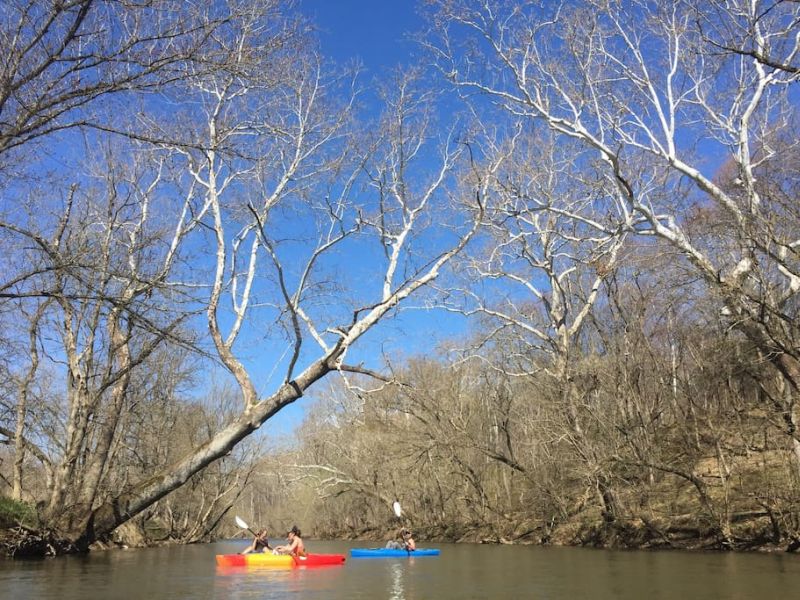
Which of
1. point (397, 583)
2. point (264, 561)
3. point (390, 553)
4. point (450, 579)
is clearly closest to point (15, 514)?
point (264, 561)

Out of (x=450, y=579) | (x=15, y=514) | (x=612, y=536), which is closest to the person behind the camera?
(x=450, y=579)

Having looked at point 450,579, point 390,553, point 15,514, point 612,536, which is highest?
point 15,514

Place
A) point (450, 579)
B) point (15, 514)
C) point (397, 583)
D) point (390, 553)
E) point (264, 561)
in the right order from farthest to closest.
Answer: point (390, 553), point (264, 561), point (15, 514), point (450, 579), point (397, 583)

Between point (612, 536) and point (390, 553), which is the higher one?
point (612, 536)

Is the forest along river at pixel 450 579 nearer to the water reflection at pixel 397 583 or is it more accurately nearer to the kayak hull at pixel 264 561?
the water reflection at pixel 397 583

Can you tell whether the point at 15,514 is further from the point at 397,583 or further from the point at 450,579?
the point at 450,579

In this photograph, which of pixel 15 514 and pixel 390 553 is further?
pixel 390 553

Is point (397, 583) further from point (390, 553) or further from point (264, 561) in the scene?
point (390, 553)

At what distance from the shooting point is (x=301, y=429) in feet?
160

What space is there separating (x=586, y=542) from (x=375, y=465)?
1376 cm

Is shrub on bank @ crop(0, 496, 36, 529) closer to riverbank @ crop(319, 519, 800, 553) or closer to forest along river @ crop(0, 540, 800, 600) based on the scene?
forest along river @ crop(0, 540, 800, 600)

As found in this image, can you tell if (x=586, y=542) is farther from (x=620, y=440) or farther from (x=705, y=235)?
(x=705, y=235)

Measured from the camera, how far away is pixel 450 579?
43.9ft

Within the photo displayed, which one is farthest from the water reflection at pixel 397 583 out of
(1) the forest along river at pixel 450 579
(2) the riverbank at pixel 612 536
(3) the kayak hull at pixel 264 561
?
(2) the riverbank at pixel 612 536
